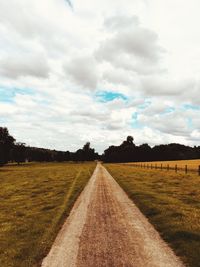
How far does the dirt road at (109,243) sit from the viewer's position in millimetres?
9070

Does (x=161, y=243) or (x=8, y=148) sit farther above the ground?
(x=8, y=148)

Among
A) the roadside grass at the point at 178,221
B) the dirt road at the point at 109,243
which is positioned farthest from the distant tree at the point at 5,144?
the dirt road at the point at 109,243

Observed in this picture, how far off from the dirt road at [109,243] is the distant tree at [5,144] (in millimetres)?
77219

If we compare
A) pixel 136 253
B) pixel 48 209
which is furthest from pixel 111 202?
pixel 136 253

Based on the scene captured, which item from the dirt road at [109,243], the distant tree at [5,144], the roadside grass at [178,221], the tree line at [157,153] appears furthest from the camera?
the tree line at [157,153]

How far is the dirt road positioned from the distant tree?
77.2m

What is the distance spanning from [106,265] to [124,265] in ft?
1.73

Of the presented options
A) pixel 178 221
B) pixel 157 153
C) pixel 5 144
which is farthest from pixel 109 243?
pixel 157 153

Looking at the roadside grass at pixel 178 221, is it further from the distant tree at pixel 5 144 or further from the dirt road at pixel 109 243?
the distant tree at pixel 5 144

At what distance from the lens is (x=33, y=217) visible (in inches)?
644

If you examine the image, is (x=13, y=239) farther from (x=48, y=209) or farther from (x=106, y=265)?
(x=48, y=209)

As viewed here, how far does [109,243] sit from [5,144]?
86.8 meters

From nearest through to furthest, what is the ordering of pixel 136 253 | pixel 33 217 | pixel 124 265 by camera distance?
pixel 124 265 < pixel 136 253 < pixel 33 217

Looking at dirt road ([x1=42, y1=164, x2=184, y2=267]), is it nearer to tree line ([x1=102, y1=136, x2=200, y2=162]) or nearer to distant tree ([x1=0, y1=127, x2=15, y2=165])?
distant tree ([x1=0, y1=127, x2=15, y2=165])
